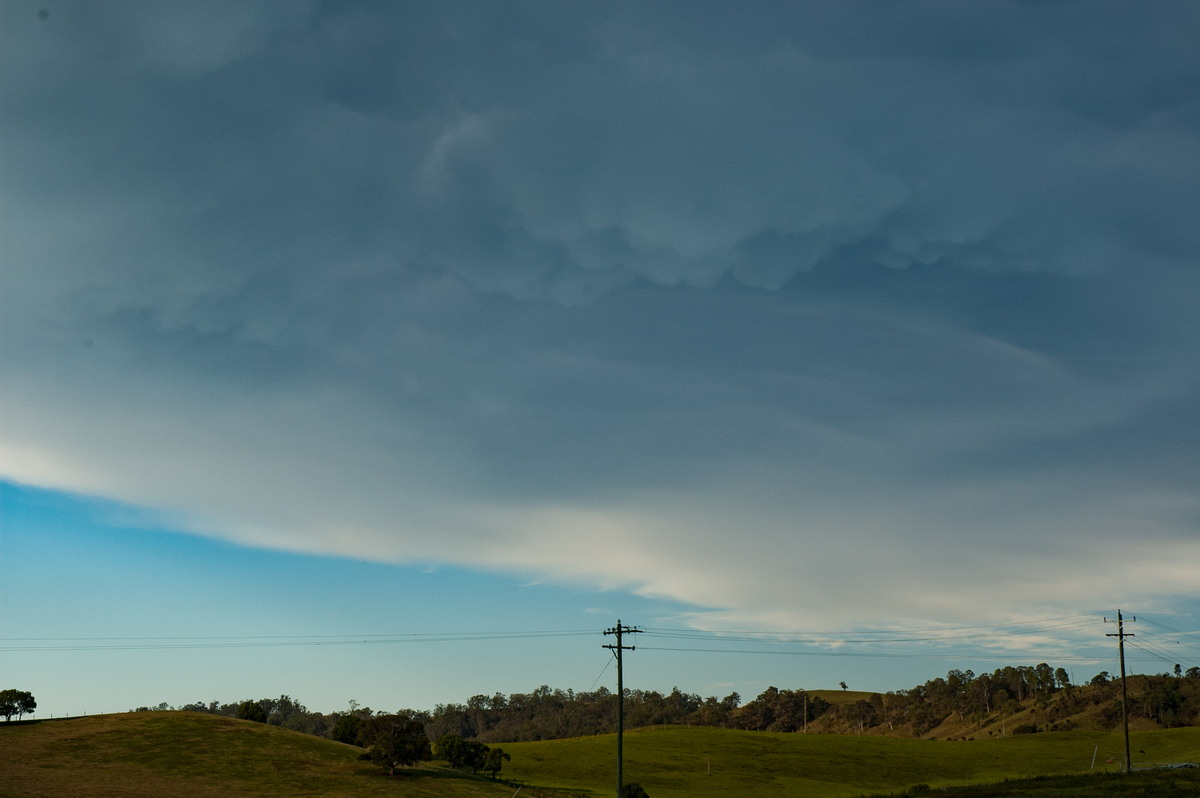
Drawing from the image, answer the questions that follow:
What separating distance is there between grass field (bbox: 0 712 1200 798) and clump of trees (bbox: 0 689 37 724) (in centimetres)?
216

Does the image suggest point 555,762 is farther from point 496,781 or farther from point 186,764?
point 186,764

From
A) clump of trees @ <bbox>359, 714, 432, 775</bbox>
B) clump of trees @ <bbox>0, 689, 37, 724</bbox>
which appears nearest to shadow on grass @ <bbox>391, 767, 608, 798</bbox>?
clump of trees @ <bbox>359, 714, 432, 775</bbox>

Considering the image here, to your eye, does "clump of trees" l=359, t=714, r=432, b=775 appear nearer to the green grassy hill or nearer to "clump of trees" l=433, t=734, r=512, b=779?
"clump of trees" l=433, t=734, r=512, b=779

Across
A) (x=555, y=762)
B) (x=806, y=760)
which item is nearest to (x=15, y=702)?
(x=555, y=762)

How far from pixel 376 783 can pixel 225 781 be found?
14751 mm

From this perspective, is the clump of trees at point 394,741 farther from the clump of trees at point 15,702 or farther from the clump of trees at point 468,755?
the clump of trees at point 15,702

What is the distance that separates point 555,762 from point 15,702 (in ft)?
240

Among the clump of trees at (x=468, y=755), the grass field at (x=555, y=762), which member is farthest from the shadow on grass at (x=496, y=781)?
the clump of trees at (x=468, y=755)

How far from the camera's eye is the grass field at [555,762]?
87875mm

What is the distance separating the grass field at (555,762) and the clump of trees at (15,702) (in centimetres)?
216

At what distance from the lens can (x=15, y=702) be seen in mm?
111312

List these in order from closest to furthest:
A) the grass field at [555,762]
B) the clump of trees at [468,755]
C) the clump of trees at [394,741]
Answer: the grass field at [555,762], the clump of trees at [394,741], the clump of trees at [468,755]

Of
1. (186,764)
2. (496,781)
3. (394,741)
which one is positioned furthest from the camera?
(496,781)

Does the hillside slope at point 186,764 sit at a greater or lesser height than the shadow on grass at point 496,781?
greater
